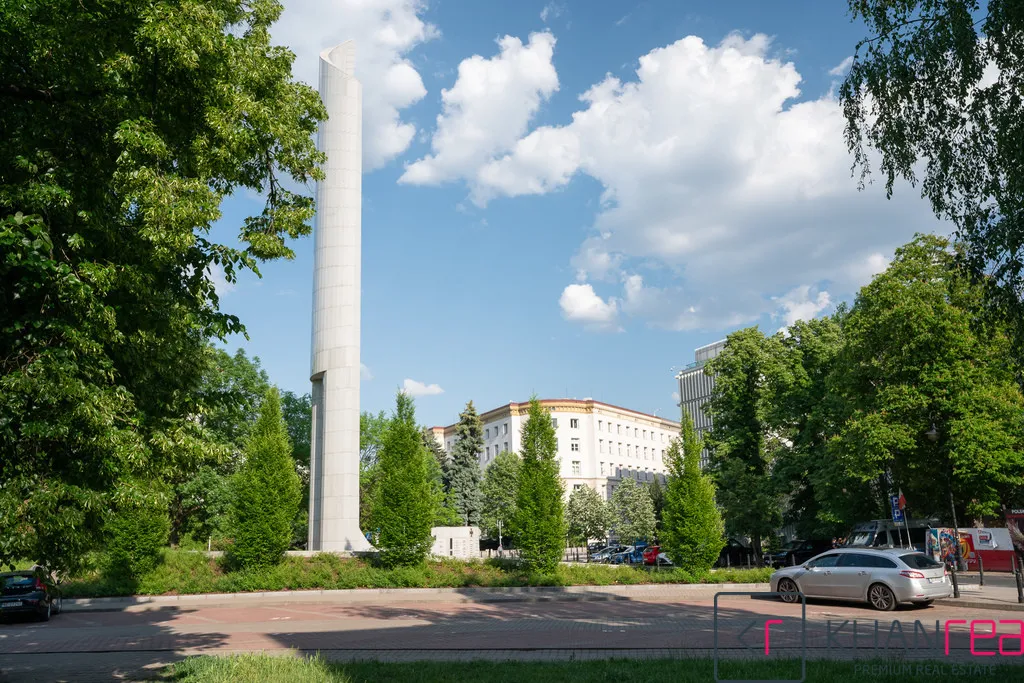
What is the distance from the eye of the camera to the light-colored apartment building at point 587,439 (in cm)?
10206

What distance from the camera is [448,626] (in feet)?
57.9

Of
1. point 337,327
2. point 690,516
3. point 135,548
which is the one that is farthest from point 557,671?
point 337,327

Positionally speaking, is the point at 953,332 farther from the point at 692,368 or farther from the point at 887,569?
the point at 692,368

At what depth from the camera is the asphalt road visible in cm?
1242

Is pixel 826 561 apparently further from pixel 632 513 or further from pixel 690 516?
pixel 632 513

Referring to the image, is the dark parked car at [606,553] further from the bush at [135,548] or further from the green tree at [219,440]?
the bush at [135,548]

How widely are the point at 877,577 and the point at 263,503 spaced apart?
22.6 m

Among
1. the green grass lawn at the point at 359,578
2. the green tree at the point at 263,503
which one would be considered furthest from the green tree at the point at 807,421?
the green tree at the point at 263,503

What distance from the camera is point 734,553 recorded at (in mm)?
43500

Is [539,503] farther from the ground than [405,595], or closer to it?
farther from the ground

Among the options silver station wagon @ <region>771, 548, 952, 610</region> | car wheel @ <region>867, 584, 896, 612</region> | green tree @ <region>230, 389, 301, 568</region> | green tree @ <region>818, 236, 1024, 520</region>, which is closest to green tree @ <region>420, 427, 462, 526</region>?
green tree @ <region>230, 389, 301, 568</region>

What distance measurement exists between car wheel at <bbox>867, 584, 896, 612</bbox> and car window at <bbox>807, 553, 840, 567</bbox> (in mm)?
1193

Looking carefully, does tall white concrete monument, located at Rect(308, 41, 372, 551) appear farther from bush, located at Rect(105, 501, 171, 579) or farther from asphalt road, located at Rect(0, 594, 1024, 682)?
asphalt road, located at Rect(0, 594, 1024, 682)

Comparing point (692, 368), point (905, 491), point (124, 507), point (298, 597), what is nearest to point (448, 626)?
point (124, 507)
